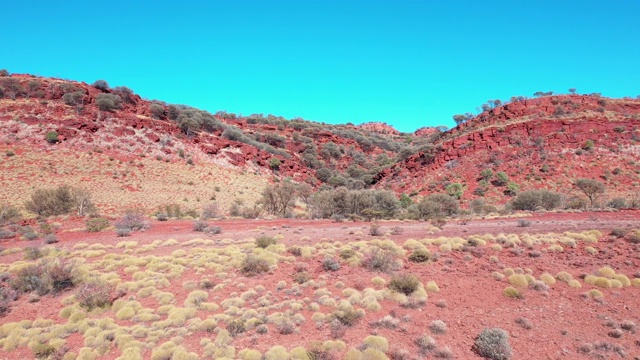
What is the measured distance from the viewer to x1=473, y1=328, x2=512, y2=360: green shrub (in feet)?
25.6

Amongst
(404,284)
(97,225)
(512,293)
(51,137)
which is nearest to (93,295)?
(404,284)

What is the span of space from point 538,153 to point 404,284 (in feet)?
139

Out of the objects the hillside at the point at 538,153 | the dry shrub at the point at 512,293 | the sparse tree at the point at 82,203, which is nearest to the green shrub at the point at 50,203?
the sparse tree at the point at 82,203

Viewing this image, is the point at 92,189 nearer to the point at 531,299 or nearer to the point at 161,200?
the point at 161,200

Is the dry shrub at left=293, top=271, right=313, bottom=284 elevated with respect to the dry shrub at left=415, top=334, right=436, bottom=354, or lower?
elevated

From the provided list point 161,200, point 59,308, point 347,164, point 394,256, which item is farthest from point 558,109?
point 59,308

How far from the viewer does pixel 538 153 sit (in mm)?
43500

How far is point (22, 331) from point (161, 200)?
2677cm

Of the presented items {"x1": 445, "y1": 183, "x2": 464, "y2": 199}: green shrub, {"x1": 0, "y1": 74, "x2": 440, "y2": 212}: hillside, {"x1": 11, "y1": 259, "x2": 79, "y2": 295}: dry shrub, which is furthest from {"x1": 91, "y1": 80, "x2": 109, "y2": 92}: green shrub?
{"x1": 445, "y1": 183, "x2": 464, "y2": 199}: green shrub

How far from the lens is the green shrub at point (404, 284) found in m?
11.3

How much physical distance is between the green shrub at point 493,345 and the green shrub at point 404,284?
9.88 feet

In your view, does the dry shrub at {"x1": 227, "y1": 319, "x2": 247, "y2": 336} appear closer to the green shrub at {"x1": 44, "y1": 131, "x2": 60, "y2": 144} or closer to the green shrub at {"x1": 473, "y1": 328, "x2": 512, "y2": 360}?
the green shrub at {"x1": 473, "y1": 328, "x2": 512, "y2": 360}

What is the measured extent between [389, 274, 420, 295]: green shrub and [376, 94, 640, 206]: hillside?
31.0 m

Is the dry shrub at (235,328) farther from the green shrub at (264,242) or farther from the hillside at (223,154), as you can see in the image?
the hillside at (223,154)
